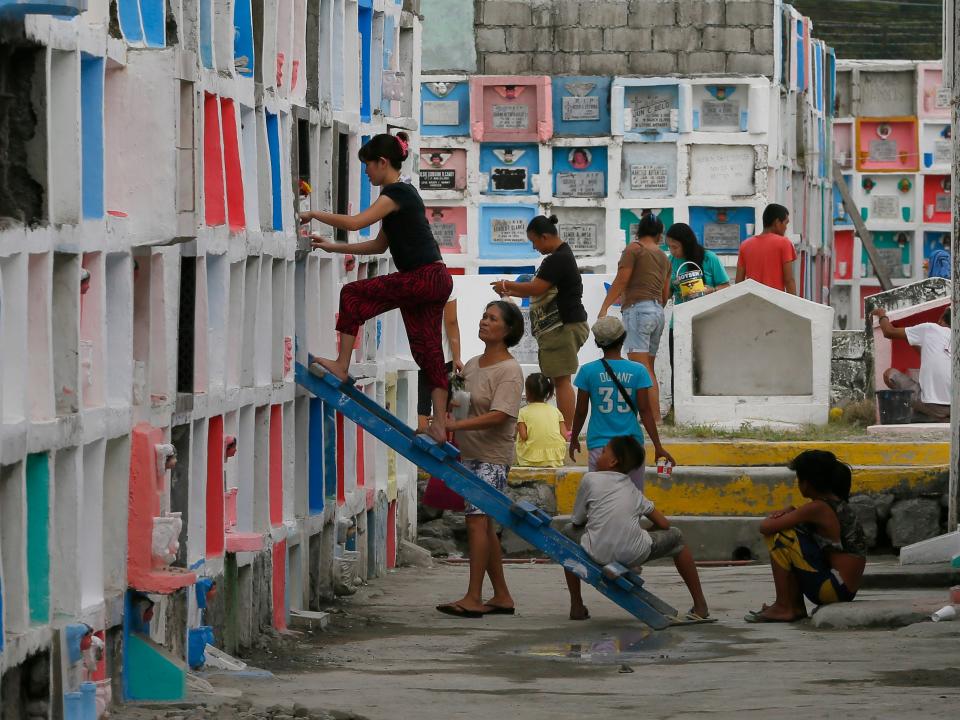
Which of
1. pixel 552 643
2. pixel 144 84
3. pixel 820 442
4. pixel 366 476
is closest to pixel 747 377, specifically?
pixel 820 442

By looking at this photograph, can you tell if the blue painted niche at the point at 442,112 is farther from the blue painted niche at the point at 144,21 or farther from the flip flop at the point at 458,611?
the blue painted niche at the point at 144,21

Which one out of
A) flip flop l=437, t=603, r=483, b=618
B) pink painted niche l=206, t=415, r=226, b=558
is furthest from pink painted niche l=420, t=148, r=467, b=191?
pink painted niche l=206, t=415, r=226, b=558

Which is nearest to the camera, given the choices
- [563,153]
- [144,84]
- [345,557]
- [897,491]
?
[144,84]

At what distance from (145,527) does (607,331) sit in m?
4.18

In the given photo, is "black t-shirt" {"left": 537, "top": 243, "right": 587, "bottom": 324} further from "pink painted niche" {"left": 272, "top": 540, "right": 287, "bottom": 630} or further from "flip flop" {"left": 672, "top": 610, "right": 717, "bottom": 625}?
"pink painted niche" {"left": 272, "top": 540, "right": 287, "bottom": 630}

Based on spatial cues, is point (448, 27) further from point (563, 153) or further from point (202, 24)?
point (202, 24)

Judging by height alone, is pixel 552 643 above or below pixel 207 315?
below

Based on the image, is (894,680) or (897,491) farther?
(897,491)

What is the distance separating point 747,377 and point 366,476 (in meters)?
5.15

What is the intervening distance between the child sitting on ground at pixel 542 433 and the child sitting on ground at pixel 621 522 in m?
3.94

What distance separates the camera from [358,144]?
12.6 meters

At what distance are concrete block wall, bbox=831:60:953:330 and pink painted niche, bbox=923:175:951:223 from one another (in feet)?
0.05

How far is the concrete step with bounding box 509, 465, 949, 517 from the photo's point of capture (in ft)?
48.3

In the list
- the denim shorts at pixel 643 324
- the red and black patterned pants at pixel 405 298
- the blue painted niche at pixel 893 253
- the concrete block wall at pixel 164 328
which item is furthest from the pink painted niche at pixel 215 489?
the blue painted niche at pixel 893 253
